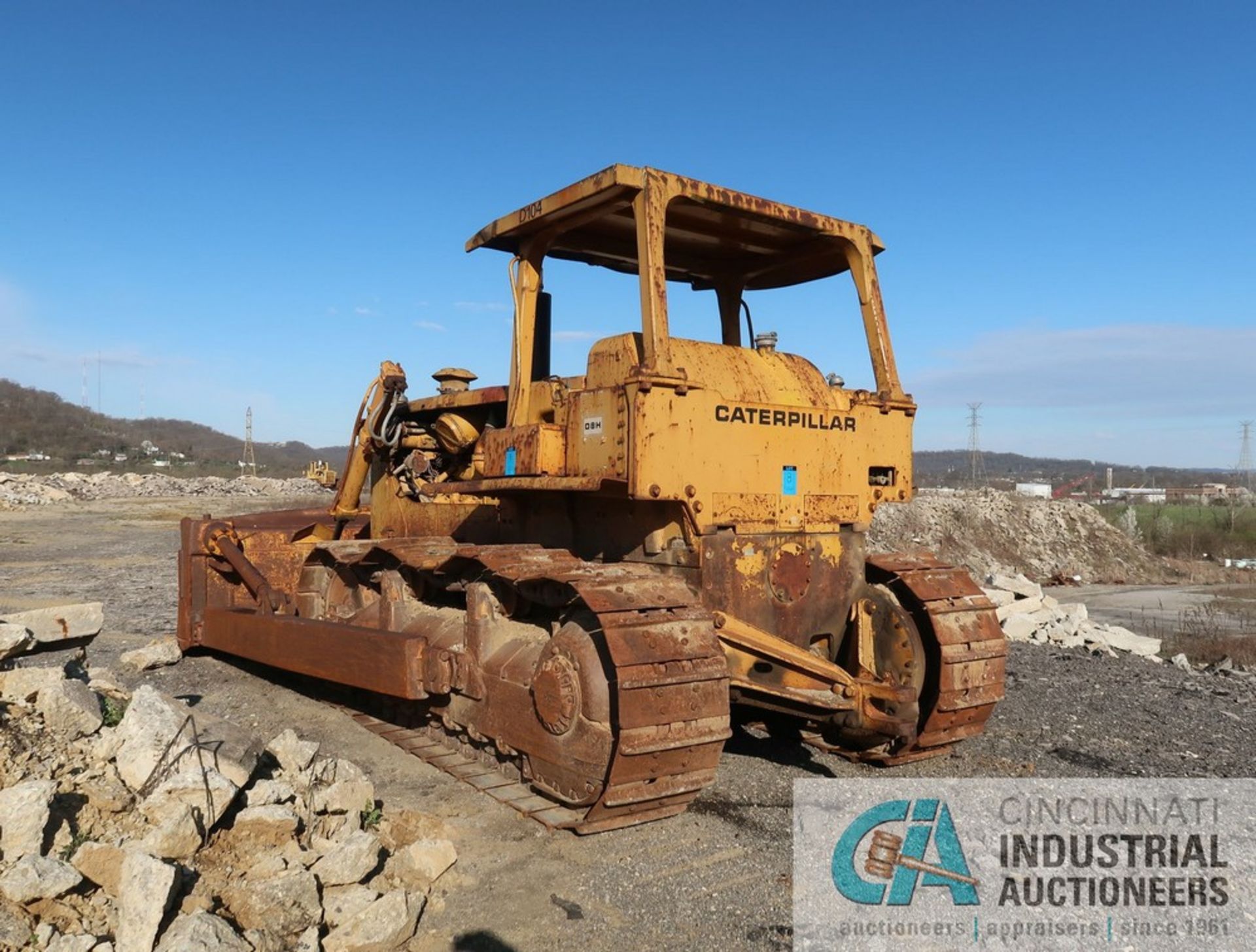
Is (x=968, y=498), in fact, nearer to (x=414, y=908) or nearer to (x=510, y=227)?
(x=510, y=227)

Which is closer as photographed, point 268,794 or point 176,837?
point 176,837

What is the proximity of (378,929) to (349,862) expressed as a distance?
0.37 meters

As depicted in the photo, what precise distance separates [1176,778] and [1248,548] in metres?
32.8

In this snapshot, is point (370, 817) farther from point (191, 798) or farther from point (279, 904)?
point (279, 904)

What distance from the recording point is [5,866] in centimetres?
335

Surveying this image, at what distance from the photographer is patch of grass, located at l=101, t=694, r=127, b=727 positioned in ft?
16.1

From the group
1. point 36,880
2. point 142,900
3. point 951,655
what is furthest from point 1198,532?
point 36,880

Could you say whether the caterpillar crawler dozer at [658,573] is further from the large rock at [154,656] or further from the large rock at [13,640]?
the large rock at [154,656]

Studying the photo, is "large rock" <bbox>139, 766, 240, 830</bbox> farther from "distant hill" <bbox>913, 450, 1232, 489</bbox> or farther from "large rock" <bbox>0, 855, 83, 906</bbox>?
"distant hill" <bbox>913, 450, 1232, 489</bbox>

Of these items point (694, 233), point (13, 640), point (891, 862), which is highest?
point (694, 233)

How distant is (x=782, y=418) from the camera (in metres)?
5.12

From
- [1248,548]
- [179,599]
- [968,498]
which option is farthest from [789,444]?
[1248,548]

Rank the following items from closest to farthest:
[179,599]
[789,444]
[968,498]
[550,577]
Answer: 1. [550,577]
2. [789,444]
3. [179,599]
4. [968,498]

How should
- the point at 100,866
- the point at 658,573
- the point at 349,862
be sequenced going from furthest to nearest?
the point at 658,573 → the point at 349,862 → the point at 100,866
